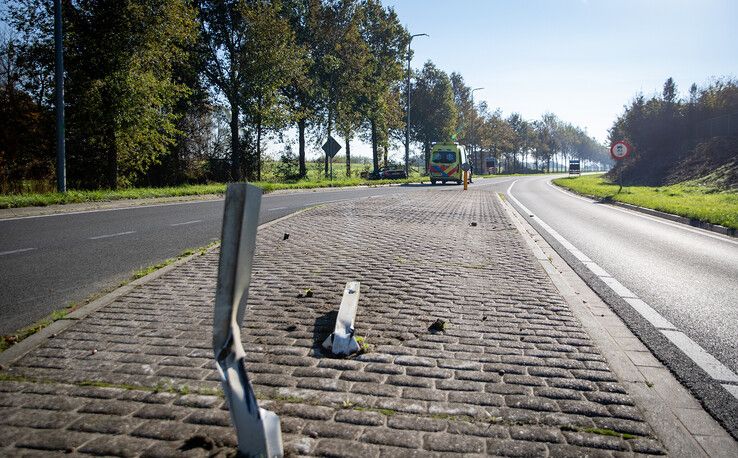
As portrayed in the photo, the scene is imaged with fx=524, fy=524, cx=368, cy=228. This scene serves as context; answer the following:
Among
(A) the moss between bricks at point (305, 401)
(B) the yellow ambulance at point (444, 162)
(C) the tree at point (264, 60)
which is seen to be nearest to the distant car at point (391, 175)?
(B) the yellow ambulance at point (444, 162)

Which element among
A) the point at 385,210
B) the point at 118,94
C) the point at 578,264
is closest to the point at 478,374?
the point at 578,264

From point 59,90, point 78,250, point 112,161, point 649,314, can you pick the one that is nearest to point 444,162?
point 112,161

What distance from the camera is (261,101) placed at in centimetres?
3064

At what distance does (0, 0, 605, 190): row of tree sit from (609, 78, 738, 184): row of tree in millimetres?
21812

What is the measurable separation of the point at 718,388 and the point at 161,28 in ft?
76.6

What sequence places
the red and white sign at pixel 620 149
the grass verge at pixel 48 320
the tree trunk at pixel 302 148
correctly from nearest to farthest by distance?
the grass verge at pixel 48 320, the red and white sign at pixel 620 149, the tree trunk at pixel 302 148

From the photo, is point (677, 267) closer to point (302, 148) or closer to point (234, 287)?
point (234, 287)

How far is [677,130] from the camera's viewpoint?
44.2 meters

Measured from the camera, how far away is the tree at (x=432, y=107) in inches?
2470

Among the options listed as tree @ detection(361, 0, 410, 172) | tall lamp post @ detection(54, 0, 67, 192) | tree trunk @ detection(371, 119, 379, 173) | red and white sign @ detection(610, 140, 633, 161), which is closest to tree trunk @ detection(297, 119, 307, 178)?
tree @ detection(361, 0, 410, 172)

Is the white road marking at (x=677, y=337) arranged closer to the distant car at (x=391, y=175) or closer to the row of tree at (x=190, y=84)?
the row of tree at (x=190, y=84)

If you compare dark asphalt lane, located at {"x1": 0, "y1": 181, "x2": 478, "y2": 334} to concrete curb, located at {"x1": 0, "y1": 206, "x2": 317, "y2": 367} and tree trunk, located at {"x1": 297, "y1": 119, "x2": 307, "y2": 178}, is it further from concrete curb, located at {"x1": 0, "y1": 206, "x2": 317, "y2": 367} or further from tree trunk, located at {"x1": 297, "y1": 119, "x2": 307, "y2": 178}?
tree trunk, located at {"x1": 297, "y1": 119, "x2": 307, "y2": 178}

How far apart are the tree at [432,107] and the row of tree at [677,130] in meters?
19.6

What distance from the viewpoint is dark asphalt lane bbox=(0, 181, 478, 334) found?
17.6ft
